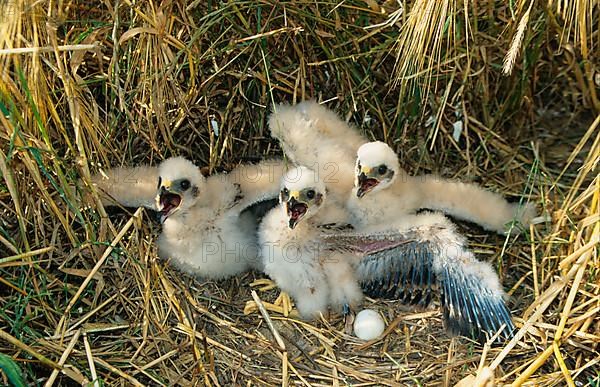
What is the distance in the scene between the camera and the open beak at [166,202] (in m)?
2.86

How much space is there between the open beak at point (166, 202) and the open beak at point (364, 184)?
66 cm

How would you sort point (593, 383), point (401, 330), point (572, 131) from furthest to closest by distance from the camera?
point (572, 131), point (401, 330), point (593, 383)

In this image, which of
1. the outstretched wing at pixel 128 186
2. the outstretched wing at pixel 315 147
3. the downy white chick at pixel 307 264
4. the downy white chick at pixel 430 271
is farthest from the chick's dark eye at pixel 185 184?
the downy white chick at pixel 430 271

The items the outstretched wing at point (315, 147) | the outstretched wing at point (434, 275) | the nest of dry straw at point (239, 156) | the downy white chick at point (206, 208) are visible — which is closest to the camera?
Answer: the nest of dry straw at point (239, 156)

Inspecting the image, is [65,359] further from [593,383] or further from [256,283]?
[593,383]

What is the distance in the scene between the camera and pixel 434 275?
2.91m

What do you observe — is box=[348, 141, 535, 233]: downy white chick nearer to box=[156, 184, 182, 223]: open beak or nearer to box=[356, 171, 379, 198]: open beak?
box=[356, 171, 379, 198]: open beak

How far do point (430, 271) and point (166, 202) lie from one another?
100cm

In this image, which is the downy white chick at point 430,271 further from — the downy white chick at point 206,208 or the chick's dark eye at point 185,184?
the chick's dark eye at point 185,184

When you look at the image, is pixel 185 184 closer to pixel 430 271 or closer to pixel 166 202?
pixel 166 202

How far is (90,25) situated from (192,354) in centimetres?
125

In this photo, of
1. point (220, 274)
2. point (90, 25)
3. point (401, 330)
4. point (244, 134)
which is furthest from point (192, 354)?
point (90, 25)

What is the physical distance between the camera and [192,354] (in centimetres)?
271

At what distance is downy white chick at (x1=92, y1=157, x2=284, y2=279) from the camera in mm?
2900
